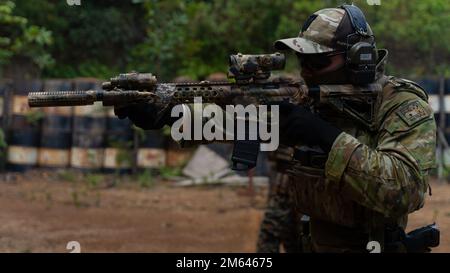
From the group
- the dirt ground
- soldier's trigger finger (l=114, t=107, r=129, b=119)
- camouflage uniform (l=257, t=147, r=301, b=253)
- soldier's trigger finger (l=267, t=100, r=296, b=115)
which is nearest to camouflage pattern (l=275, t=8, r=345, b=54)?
soldier's trigger finger (l=267, t=100, r=296, b=115)

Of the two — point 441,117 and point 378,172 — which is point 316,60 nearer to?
point 378,172

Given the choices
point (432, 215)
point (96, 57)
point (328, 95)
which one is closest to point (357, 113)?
point (328, 95)

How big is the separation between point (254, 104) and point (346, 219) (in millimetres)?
662

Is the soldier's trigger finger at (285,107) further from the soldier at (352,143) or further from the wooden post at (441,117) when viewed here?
the wooden post at (441,117)

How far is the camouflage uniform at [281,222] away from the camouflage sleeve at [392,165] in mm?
2658

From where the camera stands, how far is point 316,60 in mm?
3098

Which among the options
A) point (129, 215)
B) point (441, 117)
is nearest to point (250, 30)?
point (441, 117)

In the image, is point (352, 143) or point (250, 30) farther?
point (250, 30)

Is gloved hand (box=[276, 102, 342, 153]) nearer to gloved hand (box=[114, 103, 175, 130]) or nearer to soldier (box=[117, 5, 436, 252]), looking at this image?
soldier (box=[117, 5, 436, 252])

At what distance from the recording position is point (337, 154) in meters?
2.81

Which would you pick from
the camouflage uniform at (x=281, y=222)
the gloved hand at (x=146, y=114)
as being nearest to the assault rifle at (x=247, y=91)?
the gloved hand at (x=146, y=114)

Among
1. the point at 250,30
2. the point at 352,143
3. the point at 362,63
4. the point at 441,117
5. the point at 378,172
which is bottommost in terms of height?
the point at 441,117

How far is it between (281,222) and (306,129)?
2.83m
